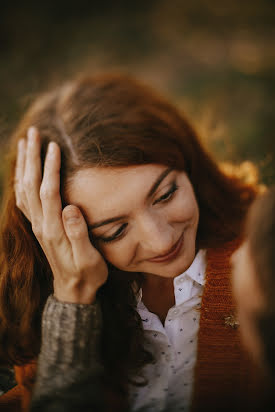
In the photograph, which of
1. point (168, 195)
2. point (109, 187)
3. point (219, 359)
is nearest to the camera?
point (109, 187)

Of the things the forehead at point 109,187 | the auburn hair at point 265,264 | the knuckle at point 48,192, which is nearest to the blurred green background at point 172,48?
the forehead at point 109,187

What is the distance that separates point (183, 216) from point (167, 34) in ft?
13.0

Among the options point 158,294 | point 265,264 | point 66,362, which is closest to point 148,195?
point 265,264

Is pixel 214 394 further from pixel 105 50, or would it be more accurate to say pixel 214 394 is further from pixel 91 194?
pixel 105 50

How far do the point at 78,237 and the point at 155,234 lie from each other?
32 cm

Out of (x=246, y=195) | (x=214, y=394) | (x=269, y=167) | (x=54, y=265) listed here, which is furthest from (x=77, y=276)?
(x=269, y=167)

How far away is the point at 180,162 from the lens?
1.49 metres

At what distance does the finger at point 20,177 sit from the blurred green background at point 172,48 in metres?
2.23

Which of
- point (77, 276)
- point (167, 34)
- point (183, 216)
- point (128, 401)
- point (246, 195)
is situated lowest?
point (128, 401)

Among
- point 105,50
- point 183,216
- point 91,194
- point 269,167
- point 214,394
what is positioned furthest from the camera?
point 105,50

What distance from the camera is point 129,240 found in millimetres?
1399

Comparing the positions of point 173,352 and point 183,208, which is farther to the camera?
point 173,352

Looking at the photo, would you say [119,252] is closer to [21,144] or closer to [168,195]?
[168,195]

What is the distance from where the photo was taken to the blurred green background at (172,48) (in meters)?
3.71
